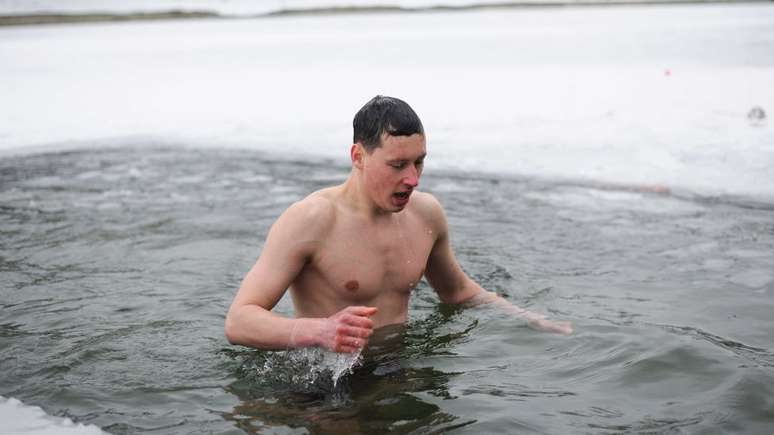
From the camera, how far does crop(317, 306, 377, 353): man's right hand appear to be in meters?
3.11

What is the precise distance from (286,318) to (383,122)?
868 millimetres

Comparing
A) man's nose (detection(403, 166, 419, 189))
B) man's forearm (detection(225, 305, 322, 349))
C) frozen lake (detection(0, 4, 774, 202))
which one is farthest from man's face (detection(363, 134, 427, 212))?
frozen lake (detection(0, 4, 774, 202))

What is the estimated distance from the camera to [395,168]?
3613 millimetres

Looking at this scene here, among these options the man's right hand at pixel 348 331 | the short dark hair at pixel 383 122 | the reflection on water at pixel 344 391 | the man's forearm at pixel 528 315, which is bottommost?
the reflection on water at pixel 344 391

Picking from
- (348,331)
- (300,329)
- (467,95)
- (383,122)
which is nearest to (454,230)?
(383,122)

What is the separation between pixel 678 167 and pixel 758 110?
78.0 inches

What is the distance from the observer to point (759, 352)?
410 centimetres

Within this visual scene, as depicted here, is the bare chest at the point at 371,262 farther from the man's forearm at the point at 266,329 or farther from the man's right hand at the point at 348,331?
the man's right hand at the point at 348,331

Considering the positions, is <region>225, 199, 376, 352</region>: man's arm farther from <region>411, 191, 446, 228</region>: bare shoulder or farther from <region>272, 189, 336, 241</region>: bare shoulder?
<region>411, 191, 446, 228</region>: bare shoulder

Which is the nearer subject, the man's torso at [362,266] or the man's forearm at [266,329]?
the man's forearm at [266,329]

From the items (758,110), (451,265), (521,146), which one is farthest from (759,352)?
(758,110)

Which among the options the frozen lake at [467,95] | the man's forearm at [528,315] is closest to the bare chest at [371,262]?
the man's forearm at [528,315]

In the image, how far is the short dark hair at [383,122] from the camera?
359 centimetres

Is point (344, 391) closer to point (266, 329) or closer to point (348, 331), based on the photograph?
point (266, 329)
